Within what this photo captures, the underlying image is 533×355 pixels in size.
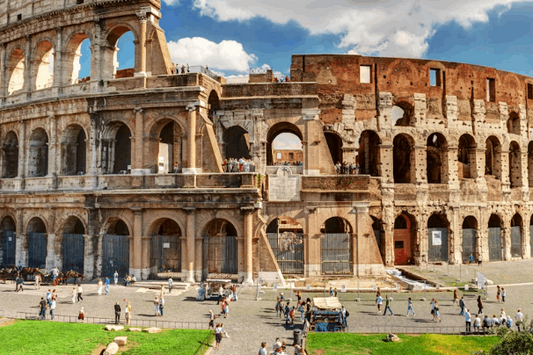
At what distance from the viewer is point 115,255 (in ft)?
96.1

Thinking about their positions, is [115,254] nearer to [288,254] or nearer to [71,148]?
[71,148]

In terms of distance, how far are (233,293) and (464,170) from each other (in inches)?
939

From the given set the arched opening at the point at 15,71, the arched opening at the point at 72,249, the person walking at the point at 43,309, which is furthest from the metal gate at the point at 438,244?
the arched opening at the point at 15,71

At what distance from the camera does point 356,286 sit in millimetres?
26750

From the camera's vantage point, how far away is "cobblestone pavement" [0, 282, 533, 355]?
18859 millimetres

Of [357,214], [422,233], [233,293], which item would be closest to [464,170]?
[422,233]

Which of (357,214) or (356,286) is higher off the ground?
(357,214)

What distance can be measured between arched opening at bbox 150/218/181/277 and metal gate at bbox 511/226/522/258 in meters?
27.7

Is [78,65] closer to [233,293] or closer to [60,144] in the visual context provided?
[60,144]

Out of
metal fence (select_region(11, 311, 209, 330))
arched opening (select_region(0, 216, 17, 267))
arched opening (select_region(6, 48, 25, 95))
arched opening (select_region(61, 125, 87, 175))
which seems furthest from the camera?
arched opening (select_region(6, 48, 25, 95))

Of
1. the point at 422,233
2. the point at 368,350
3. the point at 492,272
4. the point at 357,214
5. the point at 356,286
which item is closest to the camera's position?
the point at 368,350

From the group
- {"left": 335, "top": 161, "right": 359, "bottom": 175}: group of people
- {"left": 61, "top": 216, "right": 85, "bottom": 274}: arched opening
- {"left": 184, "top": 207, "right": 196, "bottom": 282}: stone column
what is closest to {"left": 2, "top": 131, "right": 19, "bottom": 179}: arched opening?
{"left": 61, "top": 216, "right": 85, "bottom": 274}: arched opening

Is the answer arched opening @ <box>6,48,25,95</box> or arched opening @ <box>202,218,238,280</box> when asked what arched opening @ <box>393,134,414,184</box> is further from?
arched opening @ <box>6,48,25,95</box>

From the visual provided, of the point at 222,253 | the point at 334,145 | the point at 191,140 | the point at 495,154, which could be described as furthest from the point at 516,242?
the point at 191,140
